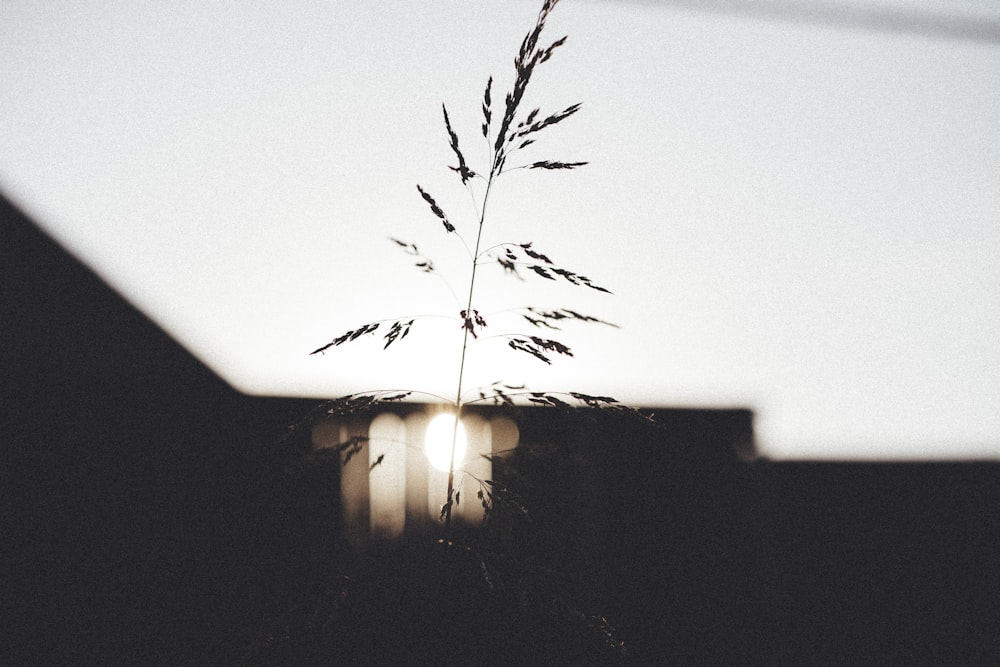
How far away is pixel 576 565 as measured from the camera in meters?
3.07

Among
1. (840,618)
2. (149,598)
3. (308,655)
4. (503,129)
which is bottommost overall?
(840,618)

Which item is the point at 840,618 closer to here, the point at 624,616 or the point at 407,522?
the point at 624,616

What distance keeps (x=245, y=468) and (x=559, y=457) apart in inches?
71.6

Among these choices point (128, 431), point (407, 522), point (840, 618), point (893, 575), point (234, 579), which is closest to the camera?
point (234, 579)

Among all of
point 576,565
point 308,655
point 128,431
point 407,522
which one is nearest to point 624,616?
point 576,565

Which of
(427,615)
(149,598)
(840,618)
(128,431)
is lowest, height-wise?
(840,618)

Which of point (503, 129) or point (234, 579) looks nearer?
point (503, 129)

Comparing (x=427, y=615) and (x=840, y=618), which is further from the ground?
(x=427, y=615)

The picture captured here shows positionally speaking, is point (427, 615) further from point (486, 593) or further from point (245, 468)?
point (245, 468)

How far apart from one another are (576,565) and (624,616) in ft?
1.34

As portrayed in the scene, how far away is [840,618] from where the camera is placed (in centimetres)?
353

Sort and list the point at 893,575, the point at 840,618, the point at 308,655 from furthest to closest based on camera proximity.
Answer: the point at 893,575
the point at 840,618
the point at 308,655

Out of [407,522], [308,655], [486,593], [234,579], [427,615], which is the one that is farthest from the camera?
[407,522]

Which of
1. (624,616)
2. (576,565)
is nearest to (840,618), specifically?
(624,616)
